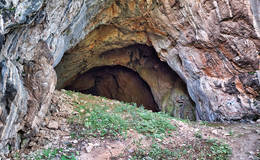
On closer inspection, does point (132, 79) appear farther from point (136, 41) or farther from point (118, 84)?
point (136, 41)

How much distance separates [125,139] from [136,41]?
635cm

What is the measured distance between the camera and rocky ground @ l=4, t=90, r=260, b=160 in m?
3.61

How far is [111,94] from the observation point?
43.5 feet

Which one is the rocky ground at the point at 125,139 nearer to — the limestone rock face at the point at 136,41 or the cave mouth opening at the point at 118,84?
the limestone rock face at the point at 136,41

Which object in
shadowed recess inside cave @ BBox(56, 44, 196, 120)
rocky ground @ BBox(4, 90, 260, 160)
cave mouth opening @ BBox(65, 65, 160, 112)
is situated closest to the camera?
rocky ground @ BBox(4, 90, 260, 160)

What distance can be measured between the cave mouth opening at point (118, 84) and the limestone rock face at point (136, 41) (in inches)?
81.3

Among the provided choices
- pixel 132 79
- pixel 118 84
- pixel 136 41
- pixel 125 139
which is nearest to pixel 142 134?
pixel 125 139

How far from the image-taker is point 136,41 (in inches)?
377

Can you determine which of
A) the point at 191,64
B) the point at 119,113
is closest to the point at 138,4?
the point at 191,64

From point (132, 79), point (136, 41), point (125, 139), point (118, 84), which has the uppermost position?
point (136, 41)

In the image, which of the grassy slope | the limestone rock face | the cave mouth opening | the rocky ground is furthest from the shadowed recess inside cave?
the grassy slope

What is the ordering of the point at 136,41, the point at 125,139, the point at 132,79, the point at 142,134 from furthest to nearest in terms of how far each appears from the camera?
the point at 132,79
the point at 136,41
the point at 142,134
the point at 125,139

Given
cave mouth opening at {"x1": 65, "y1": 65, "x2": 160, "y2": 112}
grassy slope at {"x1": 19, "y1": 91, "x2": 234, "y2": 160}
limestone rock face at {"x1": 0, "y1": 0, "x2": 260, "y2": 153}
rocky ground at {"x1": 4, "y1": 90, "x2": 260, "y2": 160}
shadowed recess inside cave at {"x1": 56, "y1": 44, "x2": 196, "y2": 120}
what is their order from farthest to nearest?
cave mouth opening at {"x1": 65, "y1": 65, "x2": 160, "y2": 112} → shadowed recess inside cave at {"x1": 56, "y1": 44, "x2": 196, "y2": 120} → grassy slope at {"x1": 19, "y1": 91, "x2": 234, "y2": 160} → rocky ground at {"x1": 4, "y1": 90, "x2": 260, "y2": 160} → limestone rock face at {"x1": 0, "y1": 0, "x2": 260, "y2": 153}

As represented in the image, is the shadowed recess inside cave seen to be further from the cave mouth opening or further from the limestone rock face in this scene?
the limestone rock face
